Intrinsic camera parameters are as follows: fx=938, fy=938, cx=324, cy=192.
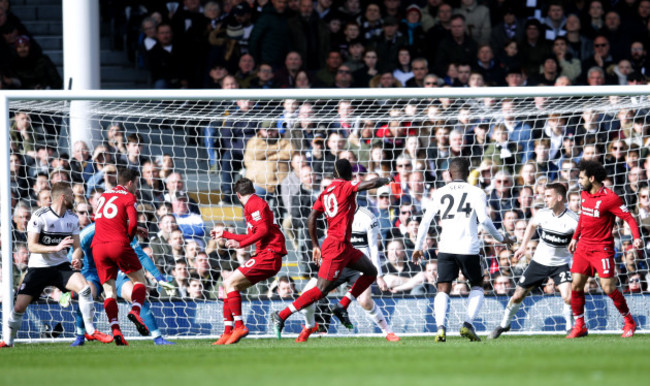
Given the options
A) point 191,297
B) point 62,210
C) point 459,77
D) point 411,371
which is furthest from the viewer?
point 459,77

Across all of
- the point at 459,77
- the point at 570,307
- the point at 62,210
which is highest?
the point at 459,77

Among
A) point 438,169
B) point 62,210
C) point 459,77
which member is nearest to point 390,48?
point 459,77

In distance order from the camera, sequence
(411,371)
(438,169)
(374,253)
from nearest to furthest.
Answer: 1. (411,371)
2. (374,253)
3. (438,169)

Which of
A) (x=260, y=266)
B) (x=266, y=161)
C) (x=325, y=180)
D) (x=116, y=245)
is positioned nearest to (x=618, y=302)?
(x=260, y=266)

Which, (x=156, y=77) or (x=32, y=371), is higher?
(x=156, y=77)

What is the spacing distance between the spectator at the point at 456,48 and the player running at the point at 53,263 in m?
7.06

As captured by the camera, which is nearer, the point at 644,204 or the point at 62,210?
the point at 62,210

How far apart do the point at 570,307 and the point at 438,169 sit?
2588mm

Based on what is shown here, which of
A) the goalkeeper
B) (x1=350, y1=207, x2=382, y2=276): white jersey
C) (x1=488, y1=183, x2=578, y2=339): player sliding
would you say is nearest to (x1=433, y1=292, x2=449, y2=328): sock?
(x1=488, y1=183, x2=578, y2=339): player sliding

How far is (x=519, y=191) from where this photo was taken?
41.4ft

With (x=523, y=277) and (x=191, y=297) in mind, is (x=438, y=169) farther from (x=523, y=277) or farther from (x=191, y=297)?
(x=191, y=297)

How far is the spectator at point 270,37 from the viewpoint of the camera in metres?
15.5

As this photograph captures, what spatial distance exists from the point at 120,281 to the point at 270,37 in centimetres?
590

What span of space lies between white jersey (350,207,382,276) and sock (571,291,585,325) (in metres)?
2.27
